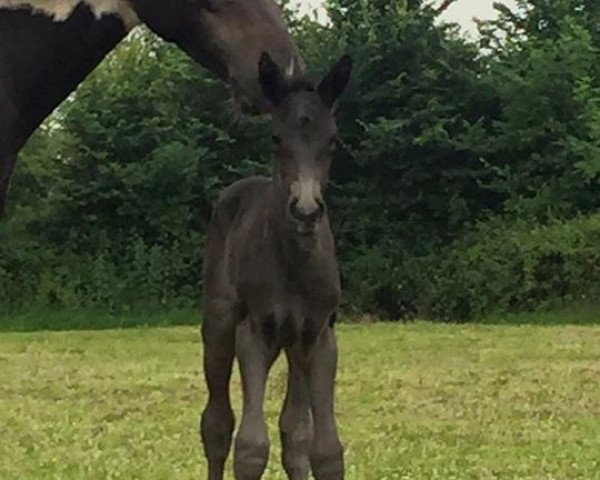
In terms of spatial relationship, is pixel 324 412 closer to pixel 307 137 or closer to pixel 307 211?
pixel 307 211

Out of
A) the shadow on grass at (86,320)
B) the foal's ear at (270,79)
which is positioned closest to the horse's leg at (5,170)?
the foal's ear at (270,79)

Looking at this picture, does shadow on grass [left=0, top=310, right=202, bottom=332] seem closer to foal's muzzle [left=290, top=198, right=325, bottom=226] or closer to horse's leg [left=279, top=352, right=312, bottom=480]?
horse's leg [left=279, top=352, right=312, bottom=480]

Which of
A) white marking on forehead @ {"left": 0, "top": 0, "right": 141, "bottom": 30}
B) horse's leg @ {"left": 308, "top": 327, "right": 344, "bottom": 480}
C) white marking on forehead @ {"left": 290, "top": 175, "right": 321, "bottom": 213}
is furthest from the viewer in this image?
horse's leg @ {"left": 308, "top": 327, "right": 344, "bottom": 480}

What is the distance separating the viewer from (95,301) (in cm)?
1700

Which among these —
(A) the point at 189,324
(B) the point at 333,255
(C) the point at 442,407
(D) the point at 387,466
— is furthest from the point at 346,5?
(B) the point at 333,255

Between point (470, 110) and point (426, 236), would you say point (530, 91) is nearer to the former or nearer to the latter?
point (470, 110)

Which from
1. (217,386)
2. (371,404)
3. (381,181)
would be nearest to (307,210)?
(217,386)

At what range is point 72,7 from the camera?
122 inches

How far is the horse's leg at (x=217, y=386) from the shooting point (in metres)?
3.95

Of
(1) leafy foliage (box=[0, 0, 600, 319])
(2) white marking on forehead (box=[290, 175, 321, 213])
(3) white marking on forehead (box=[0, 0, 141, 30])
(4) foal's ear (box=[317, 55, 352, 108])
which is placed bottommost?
(2) white marking on forehead (box=[290, 175, 321, 213])

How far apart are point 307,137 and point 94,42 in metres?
0.55

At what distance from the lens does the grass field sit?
641 centimetres

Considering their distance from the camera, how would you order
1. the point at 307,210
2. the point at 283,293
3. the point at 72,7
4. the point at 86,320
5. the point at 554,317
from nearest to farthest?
the point at 72,7
the point at 307,210
the point at 283,293
the point at 554,317
the point at 86,320

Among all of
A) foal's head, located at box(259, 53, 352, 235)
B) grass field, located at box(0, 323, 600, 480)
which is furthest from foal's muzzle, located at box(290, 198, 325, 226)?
grass field, located at box(0, 323, 600, 480)
